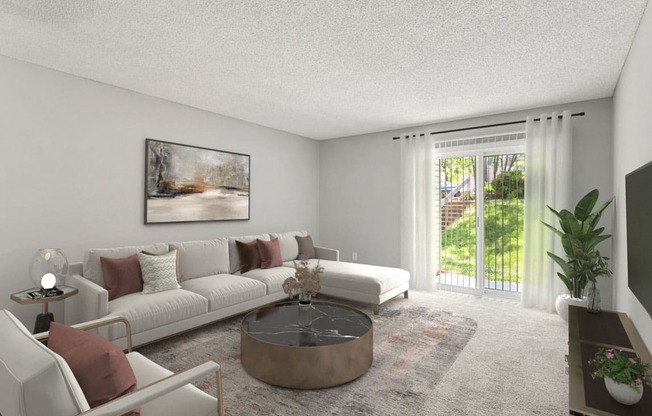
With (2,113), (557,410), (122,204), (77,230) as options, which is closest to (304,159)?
(122,204)

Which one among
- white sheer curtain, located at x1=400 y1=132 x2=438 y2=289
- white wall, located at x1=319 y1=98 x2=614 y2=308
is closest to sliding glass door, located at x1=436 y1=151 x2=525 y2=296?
white sheer curtain, located at x1=400 y1=132 x2=438 y2=289

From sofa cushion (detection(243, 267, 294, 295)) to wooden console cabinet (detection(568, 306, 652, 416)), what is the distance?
302 centimetres

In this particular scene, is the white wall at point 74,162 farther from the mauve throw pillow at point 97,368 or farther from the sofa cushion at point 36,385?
the sofa cushion at point 36,385

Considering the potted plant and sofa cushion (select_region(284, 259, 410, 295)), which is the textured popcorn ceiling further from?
sofa cushion (select_region(284, 259, 410, 295))

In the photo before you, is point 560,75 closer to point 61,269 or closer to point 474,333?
point 474,333

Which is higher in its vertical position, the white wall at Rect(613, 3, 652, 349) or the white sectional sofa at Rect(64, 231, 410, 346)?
the white wall at Rect(613, 3, 652, 349)

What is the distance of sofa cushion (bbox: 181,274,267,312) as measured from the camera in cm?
360

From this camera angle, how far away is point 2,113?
308cm

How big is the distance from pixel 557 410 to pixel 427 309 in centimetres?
220

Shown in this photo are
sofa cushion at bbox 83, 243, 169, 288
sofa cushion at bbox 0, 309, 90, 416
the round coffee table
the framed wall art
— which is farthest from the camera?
the framed wall art

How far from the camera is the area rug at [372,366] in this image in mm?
2305

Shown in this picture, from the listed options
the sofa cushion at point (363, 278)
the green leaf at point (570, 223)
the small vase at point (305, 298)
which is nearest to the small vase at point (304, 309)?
the small vase at point (305, 298)

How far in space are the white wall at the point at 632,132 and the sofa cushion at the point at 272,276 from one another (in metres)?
3.41

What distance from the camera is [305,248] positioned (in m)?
5.50
